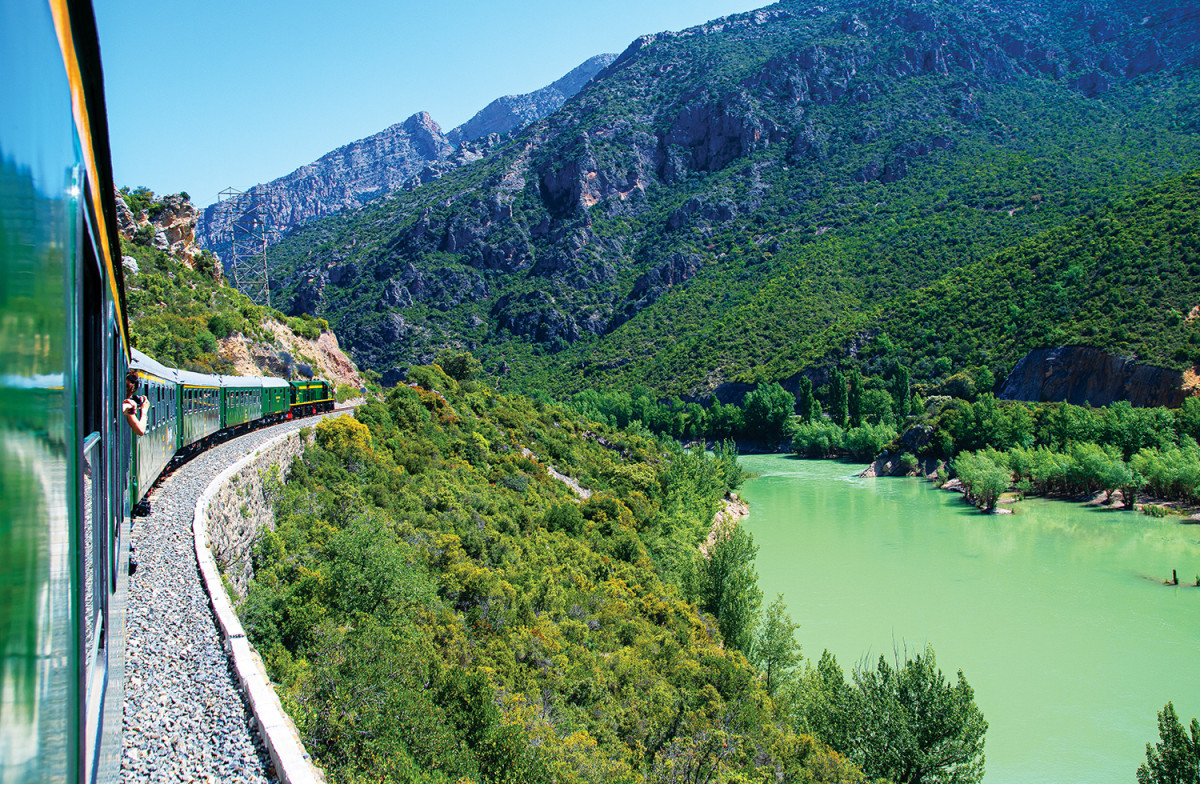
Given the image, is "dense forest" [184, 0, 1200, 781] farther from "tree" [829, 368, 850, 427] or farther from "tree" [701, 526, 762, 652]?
"tree" [829, 368, 850, 427]

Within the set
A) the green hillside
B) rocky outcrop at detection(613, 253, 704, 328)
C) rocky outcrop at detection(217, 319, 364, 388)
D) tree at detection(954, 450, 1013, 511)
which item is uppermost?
rocky outcrop at detection(613, 253, 704, 328)

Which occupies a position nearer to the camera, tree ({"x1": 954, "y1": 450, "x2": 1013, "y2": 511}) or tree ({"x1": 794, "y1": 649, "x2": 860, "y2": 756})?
tree ({"x1": 794, "y1": 649, "x2": 860, "y2": 756})

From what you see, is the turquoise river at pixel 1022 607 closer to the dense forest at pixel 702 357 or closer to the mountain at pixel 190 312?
the dense forest at pixel 702 357

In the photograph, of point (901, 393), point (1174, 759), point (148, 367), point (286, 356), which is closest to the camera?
point (148, 367)

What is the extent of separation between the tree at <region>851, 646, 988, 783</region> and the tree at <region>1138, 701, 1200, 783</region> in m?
2.81

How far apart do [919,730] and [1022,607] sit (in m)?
15.6

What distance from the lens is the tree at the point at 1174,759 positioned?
12852 millimetres

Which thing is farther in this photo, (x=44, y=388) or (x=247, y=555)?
(x=247, y=555)

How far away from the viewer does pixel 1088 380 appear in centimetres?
5669

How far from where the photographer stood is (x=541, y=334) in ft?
324

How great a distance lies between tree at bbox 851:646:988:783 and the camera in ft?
47.6

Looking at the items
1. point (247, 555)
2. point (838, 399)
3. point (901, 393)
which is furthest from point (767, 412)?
point (247, 555)

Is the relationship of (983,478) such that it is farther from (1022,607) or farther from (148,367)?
(148,367)

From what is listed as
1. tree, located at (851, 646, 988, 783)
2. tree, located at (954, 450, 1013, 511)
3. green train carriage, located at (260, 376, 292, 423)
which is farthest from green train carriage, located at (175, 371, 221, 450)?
tree, located at (954, 450, 1013, 511)
